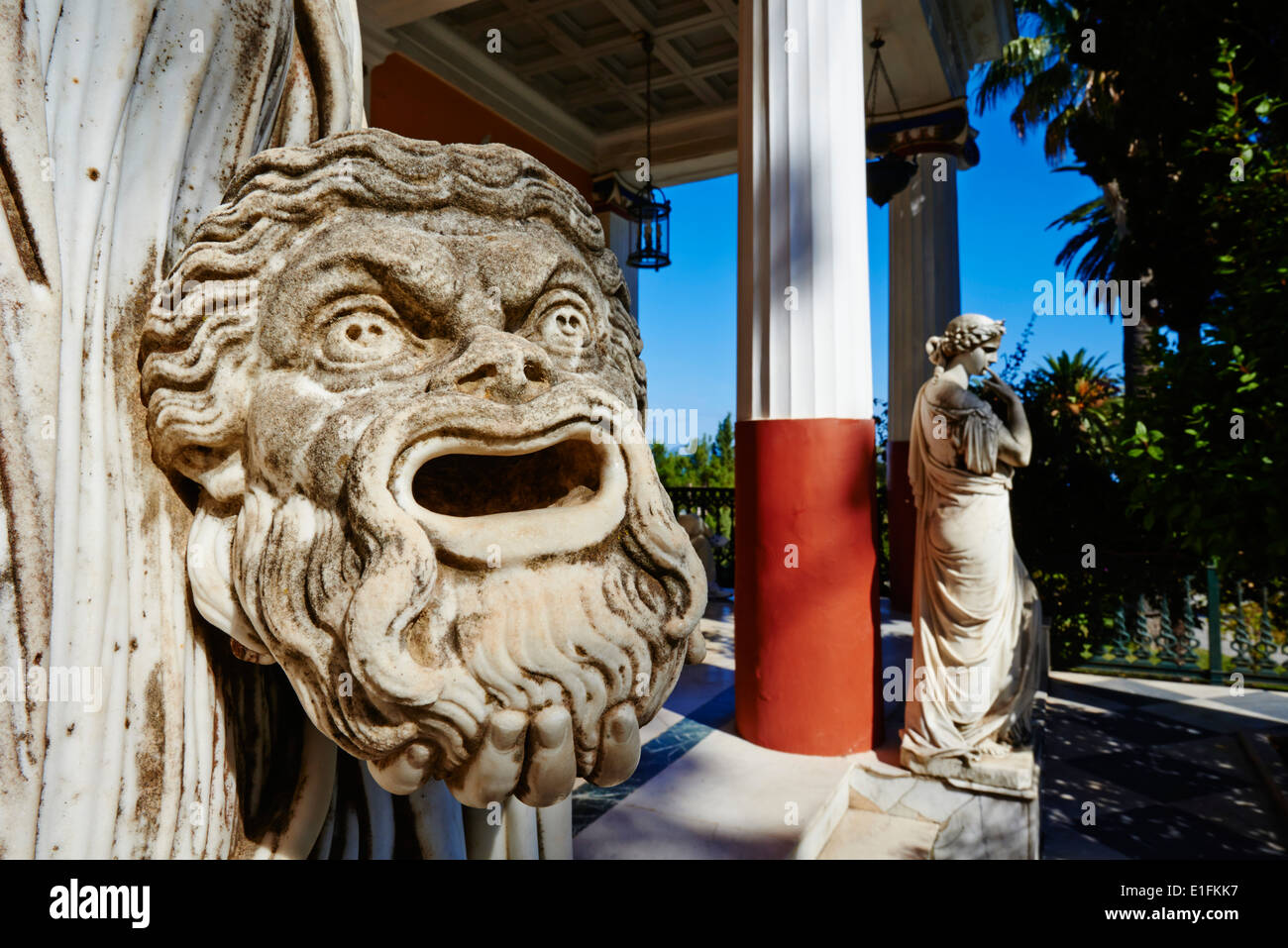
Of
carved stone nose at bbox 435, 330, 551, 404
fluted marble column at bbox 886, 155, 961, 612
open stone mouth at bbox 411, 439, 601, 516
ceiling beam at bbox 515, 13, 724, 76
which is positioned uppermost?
ceiling beam at bbox 515, 13, 724, 76

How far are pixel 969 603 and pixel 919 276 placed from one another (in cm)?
545

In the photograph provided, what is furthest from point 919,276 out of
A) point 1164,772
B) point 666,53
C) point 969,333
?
point 1164,772

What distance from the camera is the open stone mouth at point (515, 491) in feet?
2.13

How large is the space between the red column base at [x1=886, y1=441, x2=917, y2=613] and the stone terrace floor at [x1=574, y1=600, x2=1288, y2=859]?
6.25ft

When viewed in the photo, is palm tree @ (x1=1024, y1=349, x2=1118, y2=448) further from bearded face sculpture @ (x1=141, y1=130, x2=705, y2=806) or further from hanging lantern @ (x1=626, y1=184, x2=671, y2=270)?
bearded face sculpture @ (x1=141, y1=130, x2=705, y2=806)

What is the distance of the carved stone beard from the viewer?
62 cm

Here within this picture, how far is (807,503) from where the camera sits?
3.33m

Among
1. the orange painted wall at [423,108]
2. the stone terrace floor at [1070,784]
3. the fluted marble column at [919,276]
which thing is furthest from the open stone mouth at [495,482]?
the fluted marble column at [919,276]

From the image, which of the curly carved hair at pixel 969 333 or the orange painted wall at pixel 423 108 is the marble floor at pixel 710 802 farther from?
the orange painted wall at pixel 423 108

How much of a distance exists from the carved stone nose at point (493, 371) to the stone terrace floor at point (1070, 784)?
217 centimetres

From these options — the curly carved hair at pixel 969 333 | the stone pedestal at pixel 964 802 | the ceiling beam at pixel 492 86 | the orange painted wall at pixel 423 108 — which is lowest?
the stone pedestal at pixel 964 802

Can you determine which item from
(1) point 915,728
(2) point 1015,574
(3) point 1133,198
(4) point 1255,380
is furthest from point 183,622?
(3) point 1133,198

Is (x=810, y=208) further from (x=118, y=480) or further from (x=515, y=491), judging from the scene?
(x=118, y=480)

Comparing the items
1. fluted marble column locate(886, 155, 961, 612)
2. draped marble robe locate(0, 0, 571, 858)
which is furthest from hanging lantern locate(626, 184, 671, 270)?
draped marble robe locate(0, 0, 571, 858)
